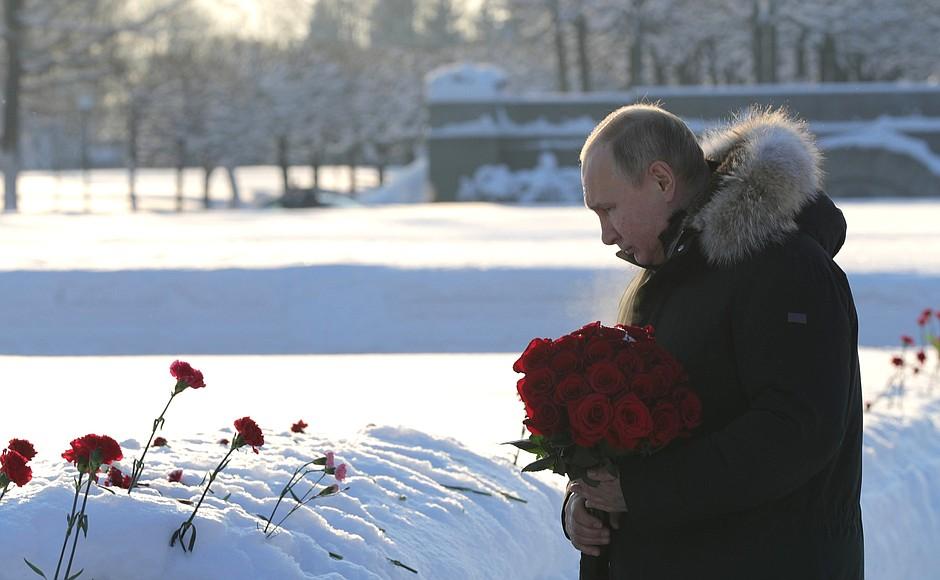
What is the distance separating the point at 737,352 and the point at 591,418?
278 millimetres

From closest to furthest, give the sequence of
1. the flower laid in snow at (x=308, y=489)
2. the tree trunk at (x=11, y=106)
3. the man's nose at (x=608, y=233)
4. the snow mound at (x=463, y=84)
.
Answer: the man's nose at (x=608, y=233), the flower laid in snow at (x=308, y=489), the tree trunk at (x=11, y=106), the snow mound at (x=463, y=84)

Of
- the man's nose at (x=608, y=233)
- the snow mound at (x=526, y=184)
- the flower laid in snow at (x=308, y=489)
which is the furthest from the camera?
the snow mound at (x=526, y=184)

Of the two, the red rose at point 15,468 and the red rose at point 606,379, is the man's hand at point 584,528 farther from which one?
the red rose at point 15,468

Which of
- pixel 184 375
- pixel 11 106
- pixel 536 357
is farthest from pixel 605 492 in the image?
pixel 11 106

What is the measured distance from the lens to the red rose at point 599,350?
99.1 inches

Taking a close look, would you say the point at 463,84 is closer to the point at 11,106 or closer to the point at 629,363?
the point at 11,106

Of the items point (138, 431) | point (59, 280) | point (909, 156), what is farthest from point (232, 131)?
point (138, 431)

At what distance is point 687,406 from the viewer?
2.47m

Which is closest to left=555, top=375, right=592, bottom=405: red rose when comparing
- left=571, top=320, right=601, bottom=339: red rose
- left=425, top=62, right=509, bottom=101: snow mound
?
left=571, top=320, right=601, bottom=339: red rose

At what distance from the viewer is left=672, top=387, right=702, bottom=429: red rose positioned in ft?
8.10

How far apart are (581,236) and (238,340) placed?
6758 mm

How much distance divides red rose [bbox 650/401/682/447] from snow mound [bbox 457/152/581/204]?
33.2 meters

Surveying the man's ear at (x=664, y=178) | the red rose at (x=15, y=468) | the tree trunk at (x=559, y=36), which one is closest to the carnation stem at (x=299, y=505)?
the red rose at (x=15, y=468)

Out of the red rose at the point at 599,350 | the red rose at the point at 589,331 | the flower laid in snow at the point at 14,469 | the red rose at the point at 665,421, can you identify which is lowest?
the flower laid in snow at the point at 14,469
